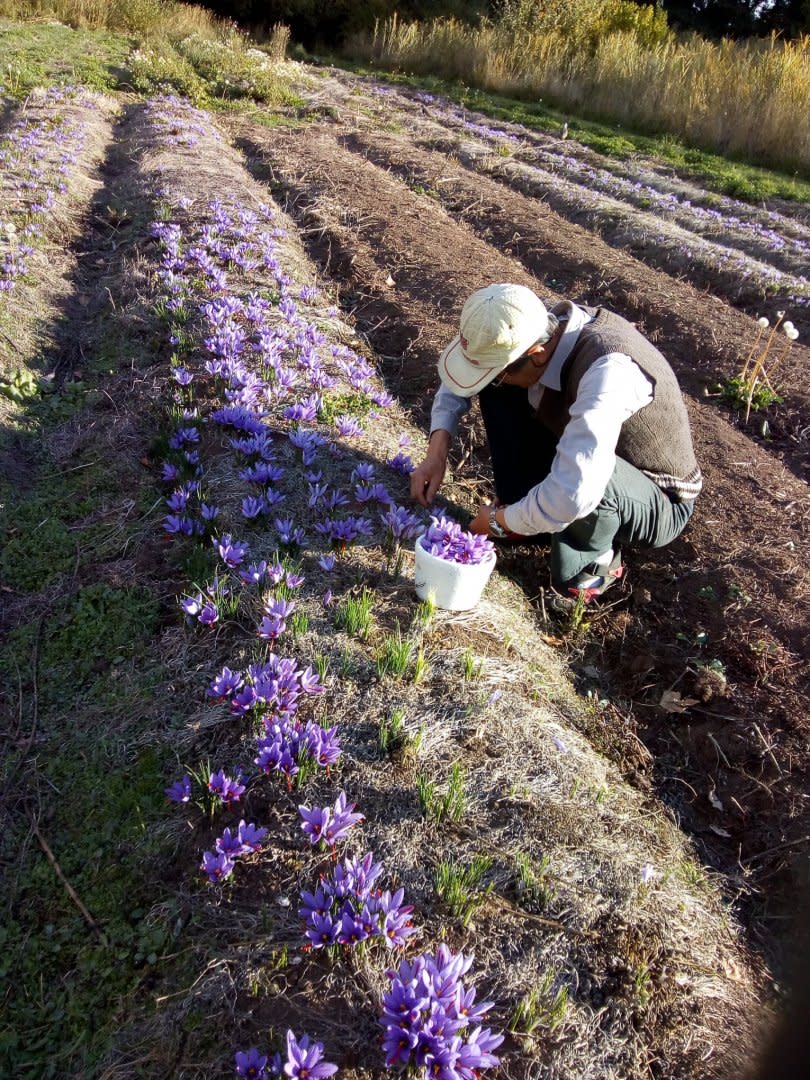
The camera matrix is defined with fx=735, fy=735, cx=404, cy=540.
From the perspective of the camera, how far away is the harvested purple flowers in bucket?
9.74 ft

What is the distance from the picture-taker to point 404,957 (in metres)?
2.00

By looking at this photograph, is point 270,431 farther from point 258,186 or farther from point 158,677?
point 258,186

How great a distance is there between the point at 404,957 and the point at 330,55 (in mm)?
31931

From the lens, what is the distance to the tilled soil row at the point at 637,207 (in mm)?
8789

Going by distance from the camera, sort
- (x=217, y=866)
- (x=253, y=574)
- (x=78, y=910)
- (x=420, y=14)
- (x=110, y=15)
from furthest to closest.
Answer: (x=420, y=14)
(x=110, y=15)
(x=253, y=574)
(x=78, y=910)
(x=217, y=866)

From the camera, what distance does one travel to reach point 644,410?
3311 mm

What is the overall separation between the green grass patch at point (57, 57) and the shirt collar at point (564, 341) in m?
13.1

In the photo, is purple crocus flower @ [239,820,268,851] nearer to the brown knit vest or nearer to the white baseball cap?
the white baseball cap

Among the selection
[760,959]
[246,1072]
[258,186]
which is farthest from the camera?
[258,186]

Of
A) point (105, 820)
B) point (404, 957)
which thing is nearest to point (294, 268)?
point (105, 820)

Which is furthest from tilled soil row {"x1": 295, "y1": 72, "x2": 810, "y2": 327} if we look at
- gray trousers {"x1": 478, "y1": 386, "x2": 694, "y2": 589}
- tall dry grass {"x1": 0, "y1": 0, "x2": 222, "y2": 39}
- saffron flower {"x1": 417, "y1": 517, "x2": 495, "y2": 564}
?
tall dry grass {"x1": 0, "y1": 0, "x2": 222, "y2": 39}

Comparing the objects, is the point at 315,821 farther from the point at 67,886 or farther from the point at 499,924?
the point at 67,886

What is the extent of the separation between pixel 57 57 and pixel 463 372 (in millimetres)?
16640

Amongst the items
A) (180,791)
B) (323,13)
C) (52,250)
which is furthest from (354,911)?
(323,13)
